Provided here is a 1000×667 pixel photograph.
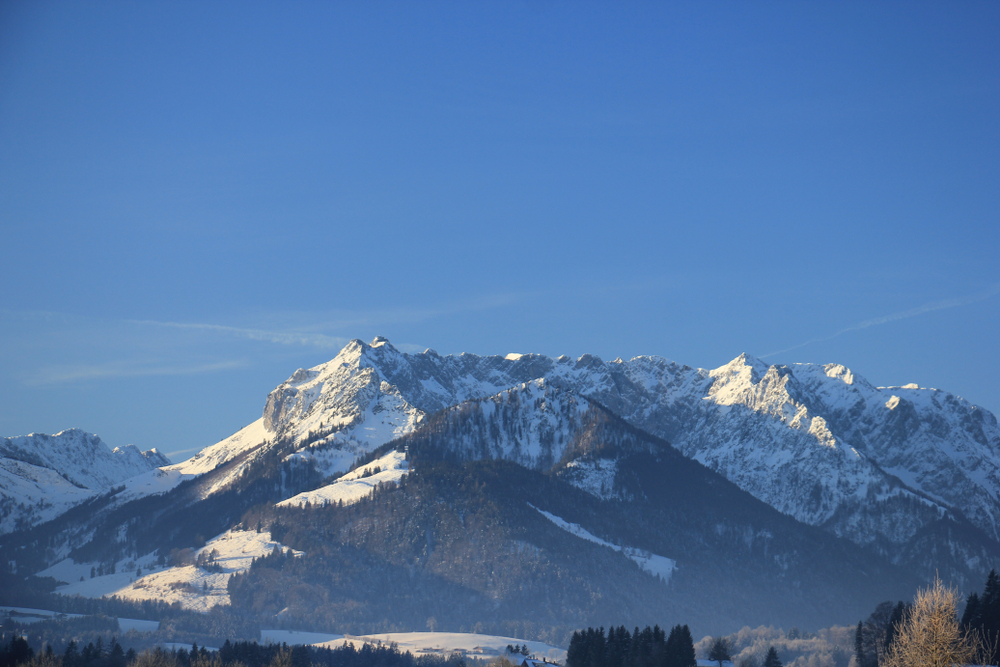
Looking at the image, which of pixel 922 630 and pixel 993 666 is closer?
pixel 922 630

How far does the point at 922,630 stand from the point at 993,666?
2563 centimetres

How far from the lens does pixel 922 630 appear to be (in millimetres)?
149875

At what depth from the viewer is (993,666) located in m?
167
